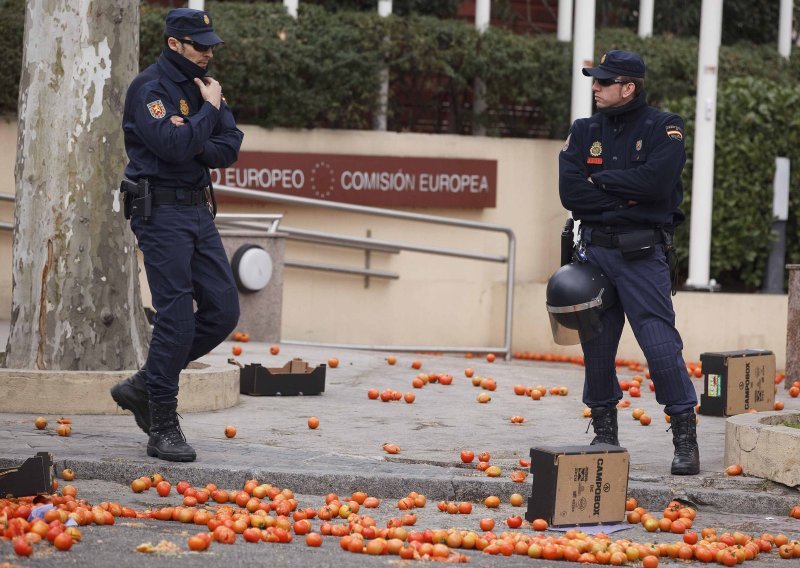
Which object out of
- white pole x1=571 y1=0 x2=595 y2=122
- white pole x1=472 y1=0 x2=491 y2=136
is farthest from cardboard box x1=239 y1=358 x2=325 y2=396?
white pole x1=472 y1=0 x2=491 y2=136

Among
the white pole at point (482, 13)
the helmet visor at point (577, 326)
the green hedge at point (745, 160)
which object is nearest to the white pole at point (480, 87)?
the white pole at point (482, 13)

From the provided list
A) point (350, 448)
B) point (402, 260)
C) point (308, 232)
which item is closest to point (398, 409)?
point (350, 448)

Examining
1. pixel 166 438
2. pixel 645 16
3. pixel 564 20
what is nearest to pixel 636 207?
pixel 166 438

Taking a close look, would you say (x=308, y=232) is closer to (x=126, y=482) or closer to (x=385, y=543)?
(x=126, y=482)

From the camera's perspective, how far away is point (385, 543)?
16.2 ft

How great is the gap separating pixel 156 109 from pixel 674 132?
90.5 inches

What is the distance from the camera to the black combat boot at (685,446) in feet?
20.7

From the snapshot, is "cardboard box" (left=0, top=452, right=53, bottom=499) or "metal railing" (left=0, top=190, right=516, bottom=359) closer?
"cardboard box" (left=0, top=452, right=53, bottom=499)

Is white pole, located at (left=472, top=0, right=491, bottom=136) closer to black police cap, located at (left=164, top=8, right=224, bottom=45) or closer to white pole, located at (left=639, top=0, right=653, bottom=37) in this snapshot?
white pole, located at (left=639, top=0, right=653, bottom=37)

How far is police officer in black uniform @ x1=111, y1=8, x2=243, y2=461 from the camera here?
6.19 meters

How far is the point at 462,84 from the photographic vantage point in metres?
15.0

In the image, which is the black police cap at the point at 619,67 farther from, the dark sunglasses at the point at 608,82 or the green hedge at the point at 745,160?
the green hedge at the point at 745,160

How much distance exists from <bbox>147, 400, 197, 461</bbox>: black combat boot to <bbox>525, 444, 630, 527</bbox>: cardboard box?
1593 mm

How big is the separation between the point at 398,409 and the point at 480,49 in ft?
23.5
